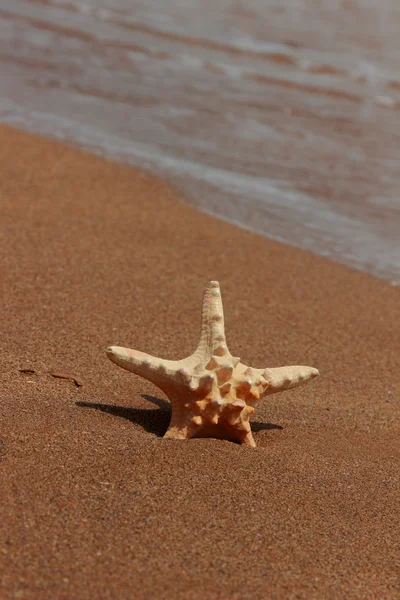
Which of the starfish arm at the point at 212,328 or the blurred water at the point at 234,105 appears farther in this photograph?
the blurred water at the point at 234,105

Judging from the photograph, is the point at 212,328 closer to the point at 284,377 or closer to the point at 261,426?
the point at 284,377

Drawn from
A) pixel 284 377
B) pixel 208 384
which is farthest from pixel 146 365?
pixel 284 377

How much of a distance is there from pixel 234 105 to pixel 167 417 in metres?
5.74

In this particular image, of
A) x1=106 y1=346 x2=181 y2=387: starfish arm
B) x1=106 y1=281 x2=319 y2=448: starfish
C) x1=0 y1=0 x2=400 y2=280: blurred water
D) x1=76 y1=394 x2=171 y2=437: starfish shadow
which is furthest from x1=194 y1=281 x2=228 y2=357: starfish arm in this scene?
x1=0 y1=0 x2=400 y2=280: blurred water

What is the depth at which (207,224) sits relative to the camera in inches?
216

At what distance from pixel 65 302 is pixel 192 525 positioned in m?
1.82

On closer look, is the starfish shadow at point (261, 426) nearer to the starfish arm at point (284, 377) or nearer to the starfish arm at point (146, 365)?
the starfish arm at point (284, 377)

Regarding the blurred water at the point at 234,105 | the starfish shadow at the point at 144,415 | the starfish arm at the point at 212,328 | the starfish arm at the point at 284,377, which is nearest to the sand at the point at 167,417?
the starfish shadow at the point at 144,415

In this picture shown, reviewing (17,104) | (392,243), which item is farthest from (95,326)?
(17,104)

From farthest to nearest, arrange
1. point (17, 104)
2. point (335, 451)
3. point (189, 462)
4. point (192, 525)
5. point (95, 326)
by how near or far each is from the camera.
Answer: point (17, 104)
point (95, 326)
point (335, 451)
point (189, 462)
point (192, 525)

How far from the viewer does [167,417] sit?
322 cm

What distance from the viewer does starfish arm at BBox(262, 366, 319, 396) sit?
3.11 m

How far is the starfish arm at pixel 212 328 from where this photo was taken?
3021 millimetres

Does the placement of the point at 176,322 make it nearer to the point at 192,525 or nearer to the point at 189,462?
the point at 189,462
